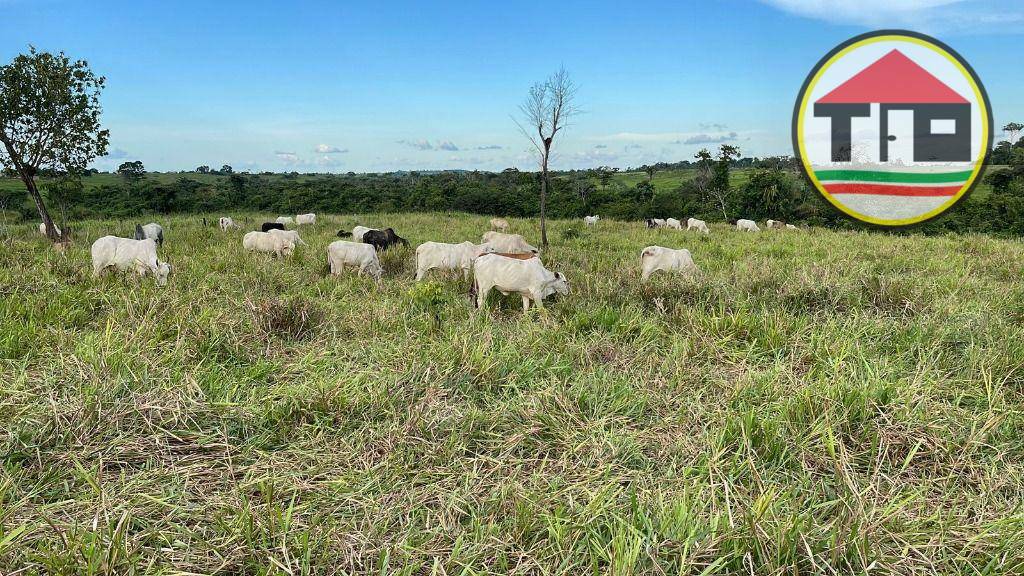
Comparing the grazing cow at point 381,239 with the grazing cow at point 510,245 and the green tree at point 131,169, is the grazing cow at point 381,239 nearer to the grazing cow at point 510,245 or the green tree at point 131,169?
the grazing cow at point 510,245

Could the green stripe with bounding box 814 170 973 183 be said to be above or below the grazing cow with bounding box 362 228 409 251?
above

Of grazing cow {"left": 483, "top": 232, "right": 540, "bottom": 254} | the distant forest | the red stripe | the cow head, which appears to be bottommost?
the cow head

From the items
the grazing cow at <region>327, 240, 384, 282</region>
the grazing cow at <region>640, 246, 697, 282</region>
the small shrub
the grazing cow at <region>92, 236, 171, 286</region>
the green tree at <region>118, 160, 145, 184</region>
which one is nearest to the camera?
the small shrub

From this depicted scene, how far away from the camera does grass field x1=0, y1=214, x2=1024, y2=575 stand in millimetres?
2016

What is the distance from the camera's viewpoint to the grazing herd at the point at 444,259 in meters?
6.44

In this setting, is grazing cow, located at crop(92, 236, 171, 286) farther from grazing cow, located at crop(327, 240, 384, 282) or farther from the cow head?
grazing cow, located at crop(327, 240, 384, 282)

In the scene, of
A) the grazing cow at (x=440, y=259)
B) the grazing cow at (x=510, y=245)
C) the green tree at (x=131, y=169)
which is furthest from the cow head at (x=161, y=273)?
the green tree at (x=131, y=169)

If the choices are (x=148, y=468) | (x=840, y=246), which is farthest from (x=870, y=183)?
(x=148, y=468)

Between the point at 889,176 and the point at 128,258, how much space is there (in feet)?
68.9

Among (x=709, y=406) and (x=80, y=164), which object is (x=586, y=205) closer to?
(x=80, y=164)

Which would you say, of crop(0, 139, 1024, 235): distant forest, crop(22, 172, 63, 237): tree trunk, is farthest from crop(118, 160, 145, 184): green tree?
crop(22, 172, 63, 237): tree trunk

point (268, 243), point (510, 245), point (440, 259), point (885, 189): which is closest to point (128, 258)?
point (268, 243)

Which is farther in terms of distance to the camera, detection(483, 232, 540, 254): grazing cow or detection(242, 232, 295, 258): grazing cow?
detection(242, 232, 295, 258): grazing cow

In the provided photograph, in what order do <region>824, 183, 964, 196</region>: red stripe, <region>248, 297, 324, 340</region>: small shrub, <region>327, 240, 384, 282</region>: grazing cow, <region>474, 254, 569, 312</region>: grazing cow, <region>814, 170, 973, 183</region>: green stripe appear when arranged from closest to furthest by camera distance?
1. <region>248, 297, 324, 340</region>: small shrub
2. <region>474, 254, 569, 312</region>: grazing cow
3. <region>327, 240, 384, 282</region>: grazing cow
4. <region>814, 170, 973, 183</region>: green stripe
5. <region>824, 183, 964, 196</region>: red stripe
